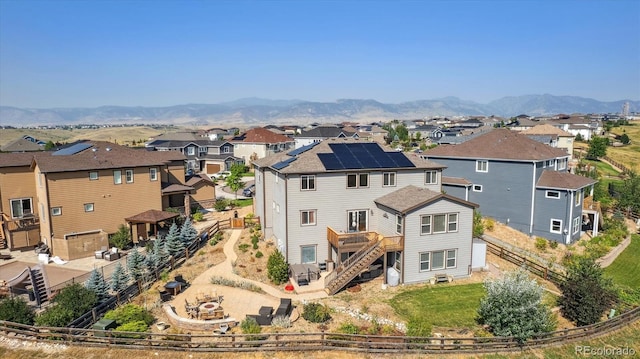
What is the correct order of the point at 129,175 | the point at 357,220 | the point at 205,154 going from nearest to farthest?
the point at 357,220 < the point at 129,175 < the point at 205,154

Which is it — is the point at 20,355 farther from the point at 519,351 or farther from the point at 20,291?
the point at 519,351

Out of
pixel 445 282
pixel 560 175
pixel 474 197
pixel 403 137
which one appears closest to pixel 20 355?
pixel 445 282

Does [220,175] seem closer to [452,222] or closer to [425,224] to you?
[425,224]

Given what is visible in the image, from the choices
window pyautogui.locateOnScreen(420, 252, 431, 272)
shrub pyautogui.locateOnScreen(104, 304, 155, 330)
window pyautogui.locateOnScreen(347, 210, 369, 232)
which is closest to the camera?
shrub pyautogui.locateOnScreen(104, 304, 155, 330)

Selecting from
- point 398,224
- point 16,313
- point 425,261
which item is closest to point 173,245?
point 16,313

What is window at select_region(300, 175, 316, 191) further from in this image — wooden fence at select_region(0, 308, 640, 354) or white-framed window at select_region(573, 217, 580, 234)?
white-framed window at select_region(573, 217, 580, 234)

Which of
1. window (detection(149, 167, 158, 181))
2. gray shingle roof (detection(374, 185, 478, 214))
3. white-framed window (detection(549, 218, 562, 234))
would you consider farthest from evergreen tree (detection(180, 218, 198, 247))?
white-framed window (detection(549, 218, 562, 234))
